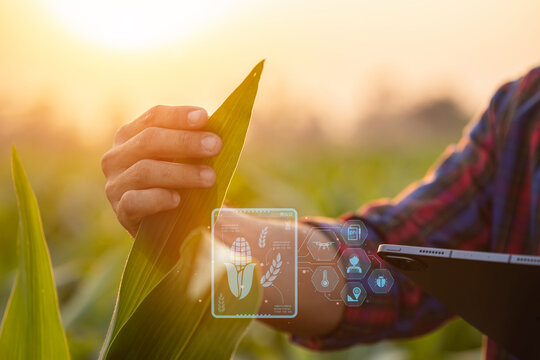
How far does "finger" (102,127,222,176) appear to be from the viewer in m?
0.30

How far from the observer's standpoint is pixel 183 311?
28 centimetres

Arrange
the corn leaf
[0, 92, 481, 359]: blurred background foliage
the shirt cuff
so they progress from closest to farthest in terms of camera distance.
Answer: the corn leaf < the shirt cuff < [0, 92, 481, 359]: blurred background foliage

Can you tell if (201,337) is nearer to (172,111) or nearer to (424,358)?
(172,111)

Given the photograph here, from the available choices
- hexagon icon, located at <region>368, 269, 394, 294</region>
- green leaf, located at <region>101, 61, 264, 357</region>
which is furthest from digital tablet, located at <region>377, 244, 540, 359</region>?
green leaf, located at <region>101, 61, 264, 357</region>

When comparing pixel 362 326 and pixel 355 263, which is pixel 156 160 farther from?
pixel 362 326

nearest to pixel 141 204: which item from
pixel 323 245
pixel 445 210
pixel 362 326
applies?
pixel 323 245

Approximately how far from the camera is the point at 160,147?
327 mm

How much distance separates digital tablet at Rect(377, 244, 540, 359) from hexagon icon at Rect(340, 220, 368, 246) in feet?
0.12

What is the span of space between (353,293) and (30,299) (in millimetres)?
230

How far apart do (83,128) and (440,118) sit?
2.23 meters

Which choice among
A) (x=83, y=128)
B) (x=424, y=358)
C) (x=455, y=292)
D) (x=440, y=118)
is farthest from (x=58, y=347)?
(x=440, y=118)

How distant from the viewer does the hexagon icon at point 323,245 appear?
0.39 metres

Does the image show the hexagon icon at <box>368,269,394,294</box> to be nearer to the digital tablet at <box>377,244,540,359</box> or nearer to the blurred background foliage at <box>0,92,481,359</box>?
the digital tablet at <box>377,244,540,359</box>

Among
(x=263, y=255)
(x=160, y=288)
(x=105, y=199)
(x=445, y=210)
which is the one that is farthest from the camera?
(x=105, y=199)
